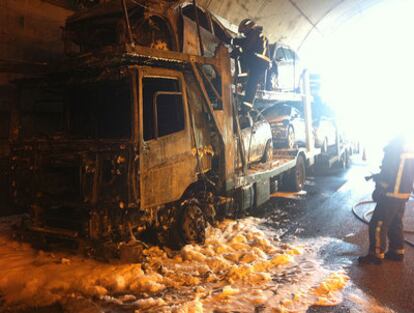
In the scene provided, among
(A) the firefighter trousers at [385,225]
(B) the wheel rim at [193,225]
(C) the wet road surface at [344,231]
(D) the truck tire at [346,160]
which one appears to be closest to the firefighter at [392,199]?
(A) the firefighter trousers at [385,225]

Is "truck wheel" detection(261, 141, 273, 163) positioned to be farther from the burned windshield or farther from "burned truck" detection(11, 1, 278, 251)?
the burned windshield

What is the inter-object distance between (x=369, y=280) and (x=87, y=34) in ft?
19.7

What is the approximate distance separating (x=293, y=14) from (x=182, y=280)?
14092 millimetres

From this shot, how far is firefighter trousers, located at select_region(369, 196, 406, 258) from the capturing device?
A: 491 cm

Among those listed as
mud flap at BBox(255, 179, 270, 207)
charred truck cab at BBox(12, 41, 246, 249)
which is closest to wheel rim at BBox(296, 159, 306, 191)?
mud flap at BBox(255, 179, 270, 207)

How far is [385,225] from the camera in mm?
4922

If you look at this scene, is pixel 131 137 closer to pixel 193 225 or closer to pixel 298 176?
pixel 193 225

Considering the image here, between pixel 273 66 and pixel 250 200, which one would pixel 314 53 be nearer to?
pixel 273 66

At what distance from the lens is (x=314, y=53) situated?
20.9 metres

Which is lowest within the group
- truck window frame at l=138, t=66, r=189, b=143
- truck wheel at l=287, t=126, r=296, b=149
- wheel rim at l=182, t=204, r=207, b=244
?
wheel rim at l=182, t=204, r=207, b=244

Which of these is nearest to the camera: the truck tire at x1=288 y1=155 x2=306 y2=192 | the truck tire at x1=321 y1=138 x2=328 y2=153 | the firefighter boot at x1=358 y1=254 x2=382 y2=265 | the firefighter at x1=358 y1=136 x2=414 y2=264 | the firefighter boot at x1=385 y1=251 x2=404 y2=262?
the firefighter at x1=358 y1=136 x2=414 y2=264

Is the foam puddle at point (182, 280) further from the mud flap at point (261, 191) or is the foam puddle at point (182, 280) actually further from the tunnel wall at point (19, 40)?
the tunnel wall at point (19, 40)

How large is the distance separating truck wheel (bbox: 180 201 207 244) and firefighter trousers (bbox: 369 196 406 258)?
2.54m

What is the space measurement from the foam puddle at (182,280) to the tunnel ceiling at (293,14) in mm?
8264
